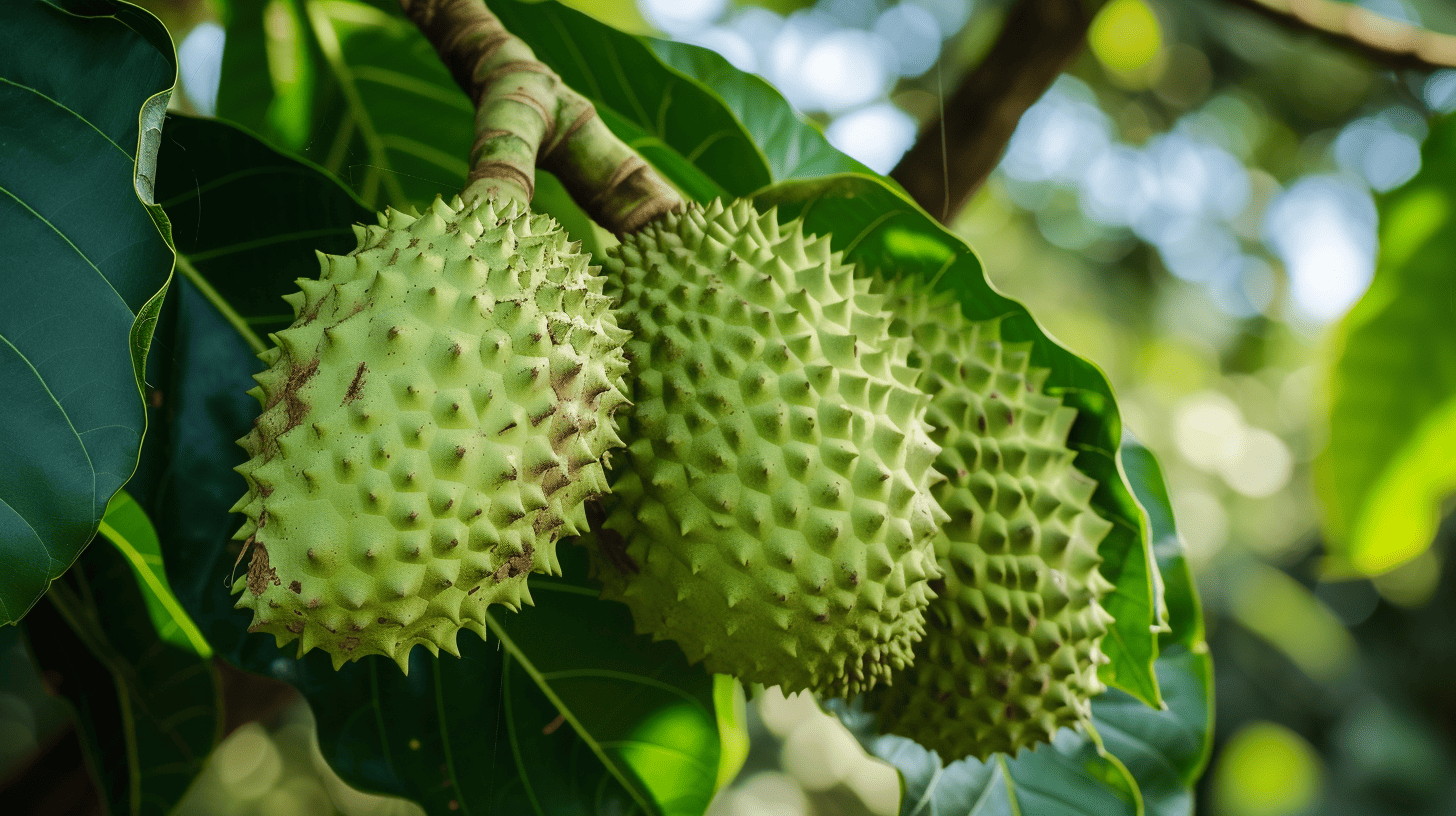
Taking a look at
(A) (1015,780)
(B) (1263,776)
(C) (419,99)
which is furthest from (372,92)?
(B) (1263,776)

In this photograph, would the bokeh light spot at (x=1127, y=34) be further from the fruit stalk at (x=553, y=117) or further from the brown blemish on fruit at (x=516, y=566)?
the brown blemish on fruit at (x=516, y=566)

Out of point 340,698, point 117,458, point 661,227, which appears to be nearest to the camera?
point 117,458

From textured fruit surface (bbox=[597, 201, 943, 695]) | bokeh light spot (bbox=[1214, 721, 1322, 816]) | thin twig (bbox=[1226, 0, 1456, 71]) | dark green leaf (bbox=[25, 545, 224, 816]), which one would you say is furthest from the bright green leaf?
bokeh light spot (bbox=[1214, 721, 1322, 816])

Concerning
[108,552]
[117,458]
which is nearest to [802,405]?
[117,458]

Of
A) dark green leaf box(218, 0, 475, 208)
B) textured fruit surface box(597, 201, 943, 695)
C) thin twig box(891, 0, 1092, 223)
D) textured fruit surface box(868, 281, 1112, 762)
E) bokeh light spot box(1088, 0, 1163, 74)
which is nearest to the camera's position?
textured fruit surface box(597, 201, 943, 695)

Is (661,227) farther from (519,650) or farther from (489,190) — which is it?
(519,650)

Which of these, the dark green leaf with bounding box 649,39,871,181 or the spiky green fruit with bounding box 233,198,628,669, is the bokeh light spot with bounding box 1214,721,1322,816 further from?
the spiky green fruit with bounding box 233,198,628,669
